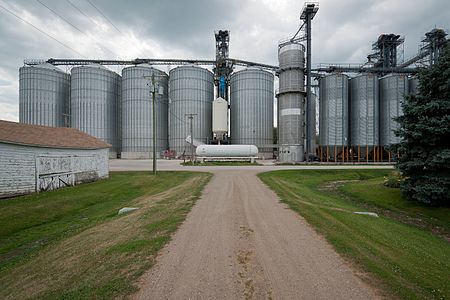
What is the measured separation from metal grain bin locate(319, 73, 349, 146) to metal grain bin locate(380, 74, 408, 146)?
22.1ft

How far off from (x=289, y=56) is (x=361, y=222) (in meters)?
43.3

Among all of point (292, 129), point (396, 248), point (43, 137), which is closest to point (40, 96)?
point (43, 137)

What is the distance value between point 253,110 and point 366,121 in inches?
936

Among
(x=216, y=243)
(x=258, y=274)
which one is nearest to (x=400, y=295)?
(x=258, y=274)

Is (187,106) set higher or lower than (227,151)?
higher

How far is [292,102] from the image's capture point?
149 feet

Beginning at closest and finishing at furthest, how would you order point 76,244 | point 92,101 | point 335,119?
1. point 76,244
2. point 335,119
3. point 92,101

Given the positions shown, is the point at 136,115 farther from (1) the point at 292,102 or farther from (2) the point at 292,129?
(2) the point at 292,129

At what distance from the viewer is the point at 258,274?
4.39 meters

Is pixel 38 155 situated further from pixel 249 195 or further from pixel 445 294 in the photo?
pixel 445 294

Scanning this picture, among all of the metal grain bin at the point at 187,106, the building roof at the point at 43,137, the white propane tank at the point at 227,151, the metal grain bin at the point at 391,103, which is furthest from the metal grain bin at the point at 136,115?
the metal grain bin at the point at 391,103

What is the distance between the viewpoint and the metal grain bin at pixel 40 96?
54.2m

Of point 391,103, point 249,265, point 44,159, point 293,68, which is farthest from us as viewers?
point 293,68

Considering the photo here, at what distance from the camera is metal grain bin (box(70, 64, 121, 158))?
55.3m
